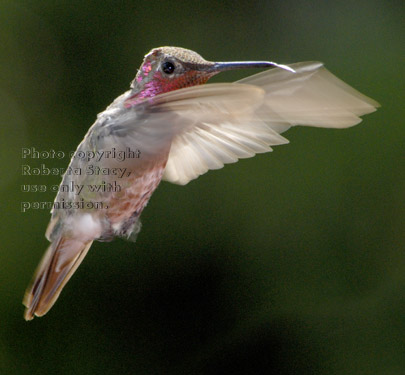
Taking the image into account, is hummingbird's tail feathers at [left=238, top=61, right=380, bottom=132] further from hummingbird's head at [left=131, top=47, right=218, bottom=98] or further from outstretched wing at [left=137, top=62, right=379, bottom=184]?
hummingbird's head at [left=131, top=47, right=218, bottom=98]

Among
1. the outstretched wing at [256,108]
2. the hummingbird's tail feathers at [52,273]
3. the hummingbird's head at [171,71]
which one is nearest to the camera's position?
the outstretched wing at [256,108]

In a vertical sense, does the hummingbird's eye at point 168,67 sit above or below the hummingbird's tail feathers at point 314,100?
above

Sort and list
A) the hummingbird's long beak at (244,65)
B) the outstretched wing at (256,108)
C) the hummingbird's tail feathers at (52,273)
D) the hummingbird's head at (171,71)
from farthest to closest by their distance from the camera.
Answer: the hummingbird's tail feathers at (52,273) < the hummingbird's head at (171,71) < the hummingbird's long beak at (244,65) < the outstretched wing at (256,108)

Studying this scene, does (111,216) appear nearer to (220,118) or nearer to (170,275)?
Result: (220,118)

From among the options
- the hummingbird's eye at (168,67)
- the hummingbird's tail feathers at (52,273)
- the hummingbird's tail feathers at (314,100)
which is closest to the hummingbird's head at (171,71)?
the hummingbird's eye at (168,67)

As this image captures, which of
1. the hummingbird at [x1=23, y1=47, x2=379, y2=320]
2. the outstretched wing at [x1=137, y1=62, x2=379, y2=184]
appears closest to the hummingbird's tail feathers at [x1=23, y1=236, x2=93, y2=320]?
the hummingbird at [x1=23, y1=47, x2=379, y2=320]

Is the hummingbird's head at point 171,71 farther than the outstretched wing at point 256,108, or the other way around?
the hummingbird's head at point 171,71

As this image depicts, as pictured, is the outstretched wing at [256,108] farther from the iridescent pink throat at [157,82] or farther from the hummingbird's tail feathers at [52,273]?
the hummingbird's tail feathers at [52,273]
